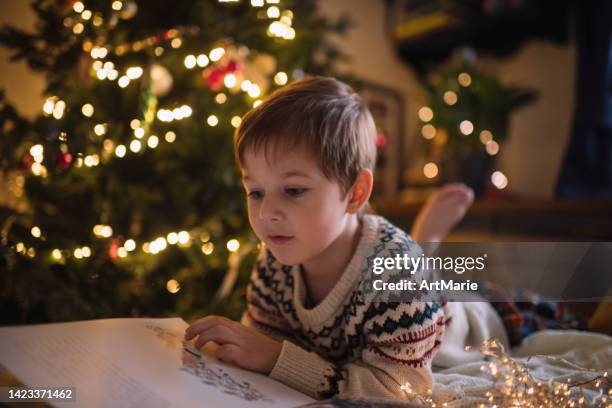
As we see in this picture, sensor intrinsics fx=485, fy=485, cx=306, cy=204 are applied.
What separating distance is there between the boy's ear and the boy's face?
43 mm

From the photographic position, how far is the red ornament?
93 centimetres

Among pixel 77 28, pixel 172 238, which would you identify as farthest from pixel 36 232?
pixel 77 28

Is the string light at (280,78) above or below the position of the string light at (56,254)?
above

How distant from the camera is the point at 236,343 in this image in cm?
66

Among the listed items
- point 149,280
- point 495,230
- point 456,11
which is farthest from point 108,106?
point 456,11

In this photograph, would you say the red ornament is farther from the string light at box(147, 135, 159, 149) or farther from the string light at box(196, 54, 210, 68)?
the string light at box(196, 54, 210, 68)

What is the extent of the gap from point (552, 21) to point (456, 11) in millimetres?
392

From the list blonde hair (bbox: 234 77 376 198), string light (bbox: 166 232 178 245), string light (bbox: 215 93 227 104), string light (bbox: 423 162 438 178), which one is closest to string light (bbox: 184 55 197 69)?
string light (bbox: 215 93 227 104)

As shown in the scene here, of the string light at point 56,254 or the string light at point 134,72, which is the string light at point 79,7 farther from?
the string light at point 56,254

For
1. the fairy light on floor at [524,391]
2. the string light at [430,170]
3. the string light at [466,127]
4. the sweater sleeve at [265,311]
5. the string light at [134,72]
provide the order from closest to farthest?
the fairy light on floor at [524,391], the sweater sleeve at [265,311], the string light at [134,72], the string light at [466,127], the string light at [430,170]

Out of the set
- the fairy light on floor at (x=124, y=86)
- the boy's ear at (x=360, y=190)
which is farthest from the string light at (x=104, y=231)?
the boy's ear at (x=360, y=190)

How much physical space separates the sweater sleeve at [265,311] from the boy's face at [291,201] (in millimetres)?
158

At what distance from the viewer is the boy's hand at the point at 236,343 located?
64 cm

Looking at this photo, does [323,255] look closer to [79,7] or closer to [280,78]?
[280,78]
